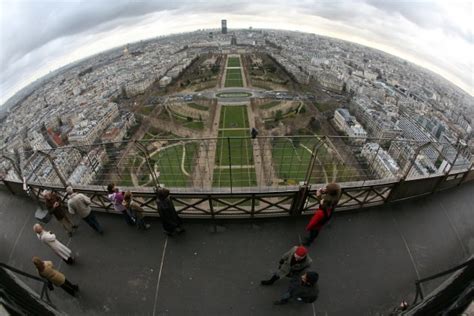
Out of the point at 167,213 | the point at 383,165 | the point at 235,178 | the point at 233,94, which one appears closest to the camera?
the point at 167,213

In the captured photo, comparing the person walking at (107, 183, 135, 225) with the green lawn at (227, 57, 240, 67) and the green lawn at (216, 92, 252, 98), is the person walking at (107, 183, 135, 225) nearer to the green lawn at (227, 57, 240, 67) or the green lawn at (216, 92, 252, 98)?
the green lawn at (216, 92, 252, 98)

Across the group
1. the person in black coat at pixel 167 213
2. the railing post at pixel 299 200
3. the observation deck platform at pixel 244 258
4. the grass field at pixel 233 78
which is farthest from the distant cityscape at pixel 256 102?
the railing post at pixel 299 200

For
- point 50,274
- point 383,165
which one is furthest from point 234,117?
point 50,274

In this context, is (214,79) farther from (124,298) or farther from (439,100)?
(439,100)

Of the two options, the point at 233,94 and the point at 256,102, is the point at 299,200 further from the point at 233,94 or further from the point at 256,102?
the point at 233,94

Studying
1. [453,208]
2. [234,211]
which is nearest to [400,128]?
[453,208]
